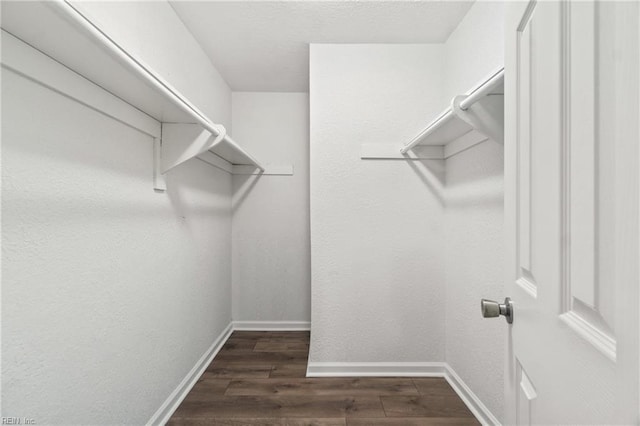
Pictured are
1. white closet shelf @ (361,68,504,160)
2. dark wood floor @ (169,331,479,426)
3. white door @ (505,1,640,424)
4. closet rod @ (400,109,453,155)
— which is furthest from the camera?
dark wood floor @ (169,331,479,426)

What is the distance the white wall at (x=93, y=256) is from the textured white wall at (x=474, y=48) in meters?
1.55

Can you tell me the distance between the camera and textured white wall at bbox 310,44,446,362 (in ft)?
6.29

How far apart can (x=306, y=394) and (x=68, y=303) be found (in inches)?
51.4

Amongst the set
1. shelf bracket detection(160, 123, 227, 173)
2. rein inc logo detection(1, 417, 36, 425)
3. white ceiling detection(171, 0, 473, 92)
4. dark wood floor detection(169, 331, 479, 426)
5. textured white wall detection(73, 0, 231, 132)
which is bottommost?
dark wood floor detection(169, 331, 479, 426)

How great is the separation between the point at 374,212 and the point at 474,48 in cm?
106

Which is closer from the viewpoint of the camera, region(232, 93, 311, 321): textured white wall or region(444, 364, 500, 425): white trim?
region(444, 364, 500, 425): white trim

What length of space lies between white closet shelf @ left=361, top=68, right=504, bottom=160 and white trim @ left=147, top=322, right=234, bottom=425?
1.74m

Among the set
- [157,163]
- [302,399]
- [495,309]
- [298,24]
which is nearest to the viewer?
[495,309]

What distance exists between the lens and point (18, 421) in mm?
757

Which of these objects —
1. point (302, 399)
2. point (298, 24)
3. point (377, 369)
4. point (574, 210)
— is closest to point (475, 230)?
point (377, 369)

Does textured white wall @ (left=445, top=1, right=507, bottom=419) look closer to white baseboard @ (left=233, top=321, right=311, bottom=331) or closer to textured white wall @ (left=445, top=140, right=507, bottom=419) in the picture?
textured white wall @ (left=445, top=140, right=507, bottom=419)

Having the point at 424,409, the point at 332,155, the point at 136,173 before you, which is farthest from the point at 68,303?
the point at 424,409

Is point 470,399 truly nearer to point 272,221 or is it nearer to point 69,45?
point 272,221

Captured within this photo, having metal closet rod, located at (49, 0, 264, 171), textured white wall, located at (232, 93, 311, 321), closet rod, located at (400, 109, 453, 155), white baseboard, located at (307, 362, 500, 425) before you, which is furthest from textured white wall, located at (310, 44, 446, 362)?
metal closet rod, located at (49, 0, 264, 171)
